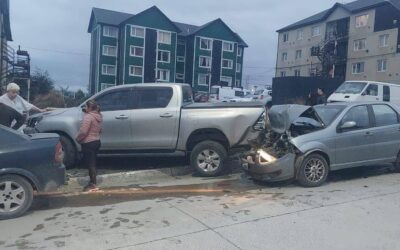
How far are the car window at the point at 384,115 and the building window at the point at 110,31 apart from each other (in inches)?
2183

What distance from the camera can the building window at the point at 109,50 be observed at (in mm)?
61531

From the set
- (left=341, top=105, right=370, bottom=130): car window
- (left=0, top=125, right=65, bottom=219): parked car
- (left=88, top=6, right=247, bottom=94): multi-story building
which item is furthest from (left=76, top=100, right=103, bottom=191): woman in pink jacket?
(left=88, top=6, right=247, bottom=94): multi-story building

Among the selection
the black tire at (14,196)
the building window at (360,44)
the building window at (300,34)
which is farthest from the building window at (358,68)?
the black tire at (14,196)

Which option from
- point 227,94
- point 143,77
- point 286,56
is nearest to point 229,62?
point 286,56

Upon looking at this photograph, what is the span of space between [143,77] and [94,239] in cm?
5670

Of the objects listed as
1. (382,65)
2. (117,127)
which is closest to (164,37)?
(382,65)

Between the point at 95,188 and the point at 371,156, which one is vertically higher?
the point at 371,156

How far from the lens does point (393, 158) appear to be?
9445mm

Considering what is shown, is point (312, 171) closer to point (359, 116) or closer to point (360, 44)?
→ point (359, 116)

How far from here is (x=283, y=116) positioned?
8.80 meters

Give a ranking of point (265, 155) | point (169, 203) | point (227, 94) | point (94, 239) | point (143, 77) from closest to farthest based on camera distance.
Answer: point (94, 239) < point (169, 203) < point (265, 155) < point (227, 94) < point (143, 77)

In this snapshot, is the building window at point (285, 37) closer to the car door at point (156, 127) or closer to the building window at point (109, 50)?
the building window at point (109, 50)

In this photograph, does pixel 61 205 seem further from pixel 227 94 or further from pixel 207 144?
pixel 227 94

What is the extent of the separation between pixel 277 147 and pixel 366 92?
13677 millimetres
